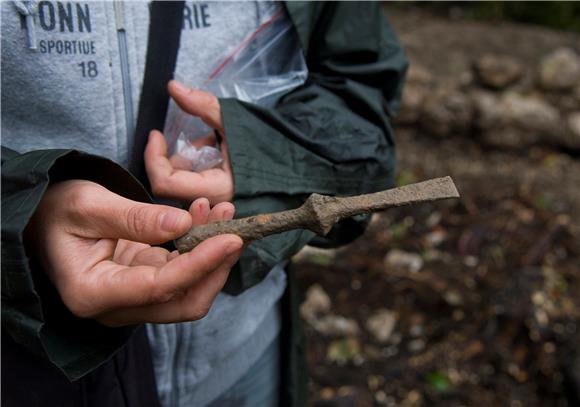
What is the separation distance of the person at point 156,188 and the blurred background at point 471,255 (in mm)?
1226

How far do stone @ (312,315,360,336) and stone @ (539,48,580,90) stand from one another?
197 cm

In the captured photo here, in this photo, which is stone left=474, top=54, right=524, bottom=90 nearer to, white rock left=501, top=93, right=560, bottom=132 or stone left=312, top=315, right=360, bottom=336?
white rock left=501, top=93, right=560, bottom=132

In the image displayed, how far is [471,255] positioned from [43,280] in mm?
2426

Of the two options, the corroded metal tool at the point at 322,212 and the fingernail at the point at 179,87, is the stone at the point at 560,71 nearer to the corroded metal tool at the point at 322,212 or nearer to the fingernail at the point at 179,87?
the fingernail at the point at 179,87

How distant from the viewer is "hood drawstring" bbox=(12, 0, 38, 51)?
1089 millimetres

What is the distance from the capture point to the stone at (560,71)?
3.81 metres

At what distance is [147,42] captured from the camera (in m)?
1.21

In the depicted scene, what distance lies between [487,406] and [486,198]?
4.02 feet

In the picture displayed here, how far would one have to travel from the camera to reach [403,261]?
3135 mm

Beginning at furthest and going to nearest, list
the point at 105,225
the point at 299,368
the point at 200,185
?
the point at 299,368
the point at 200,185
the point at 105,225

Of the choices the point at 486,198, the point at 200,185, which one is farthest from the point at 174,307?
the point at 486,198

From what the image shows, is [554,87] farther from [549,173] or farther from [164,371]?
[164,371]

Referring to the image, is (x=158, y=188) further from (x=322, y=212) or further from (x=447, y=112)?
(x=447, y=112)

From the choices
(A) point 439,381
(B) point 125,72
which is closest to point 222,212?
(B) point 125,72
